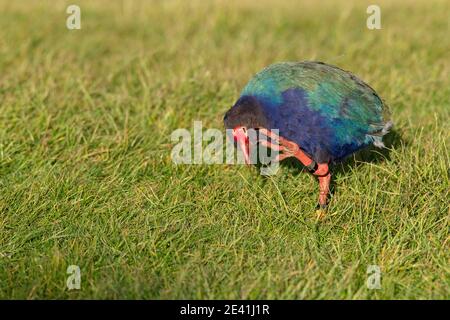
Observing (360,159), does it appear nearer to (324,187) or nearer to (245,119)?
(324,187)

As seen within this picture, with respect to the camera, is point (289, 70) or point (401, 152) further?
point (401, 152)

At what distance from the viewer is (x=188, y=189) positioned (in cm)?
438

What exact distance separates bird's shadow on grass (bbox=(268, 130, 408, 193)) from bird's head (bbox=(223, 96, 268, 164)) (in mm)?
511

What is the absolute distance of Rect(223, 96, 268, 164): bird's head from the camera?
4090 millimetres

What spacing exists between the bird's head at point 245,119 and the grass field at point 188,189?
0.98 feet

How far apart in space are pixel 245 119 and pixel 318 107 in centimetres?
41

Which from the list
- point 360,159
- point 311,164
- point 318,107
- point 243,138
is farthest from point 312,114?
A: point 360,159

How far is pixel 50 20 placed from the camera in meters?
7.55

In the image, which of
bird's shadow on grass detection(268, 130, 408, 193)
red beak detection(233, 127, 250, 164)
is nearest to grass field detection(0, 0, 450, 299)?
bird's shadow on grass detection(268, 130, 408, 193)

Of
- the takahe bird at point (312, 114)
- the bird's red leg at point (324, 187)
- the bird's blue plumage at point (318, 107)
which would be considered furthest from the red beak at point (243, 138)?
the bird's red leg at point (324, 187)

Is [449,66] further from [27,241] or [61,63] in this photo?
[27,241]

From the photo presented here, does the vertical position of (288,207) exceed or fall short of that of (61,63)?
it falls short
